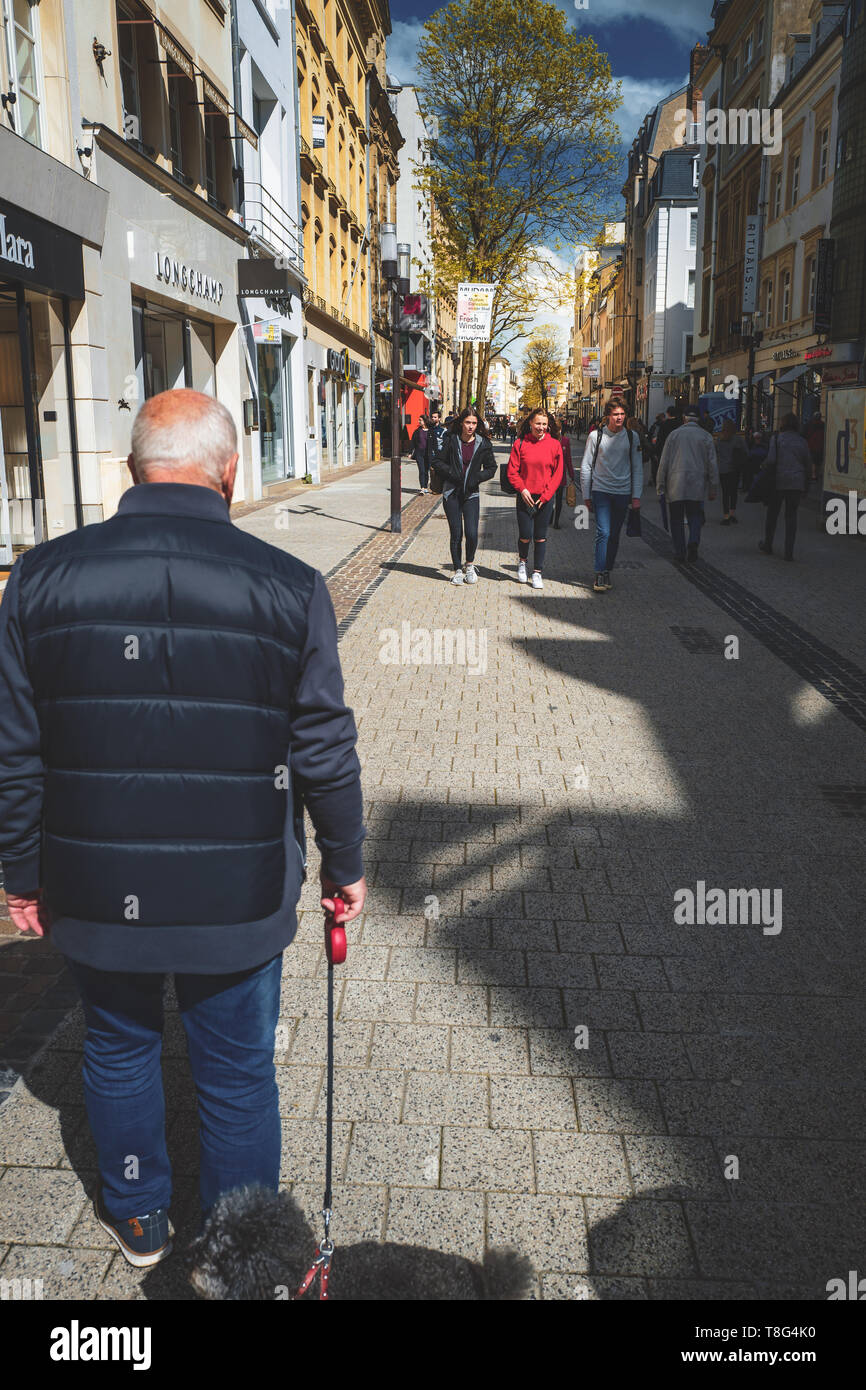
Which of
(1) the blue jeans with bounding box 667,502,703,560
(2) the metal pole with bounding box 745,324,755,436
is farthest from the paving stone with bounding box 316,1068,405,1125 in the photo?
(2) the metal pole with bounding box 745,324,755,436

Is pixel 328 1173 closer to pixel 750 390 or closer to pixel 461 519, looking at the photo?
pixel 461 519

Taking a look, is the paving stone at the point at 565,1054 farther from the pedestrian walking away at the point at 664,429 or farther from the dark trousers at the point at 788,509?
the pedestrian walking away at the point at 664,429

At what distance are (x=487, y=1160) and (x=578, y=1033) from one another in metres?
0.67

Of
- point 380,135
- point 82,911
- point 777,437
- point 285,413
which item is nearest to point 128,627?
point 82,911

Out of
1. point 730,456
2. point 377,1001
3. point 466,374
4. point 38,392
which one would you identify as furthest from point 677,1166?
point 466,374

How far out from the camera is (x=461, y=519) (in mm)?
12125

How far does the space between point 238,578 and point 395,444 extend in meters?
15.7

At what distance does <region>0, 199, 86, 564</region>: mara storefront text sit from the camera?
11.7 meters

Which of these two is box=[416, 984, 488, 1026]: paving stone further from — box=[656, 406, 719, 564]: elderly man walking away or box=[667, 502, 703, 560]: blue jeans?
box=[667, 502, 703, 560]: blue jeans

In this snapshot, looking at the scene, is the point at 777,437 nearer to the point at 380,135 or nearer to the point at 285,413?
the point at 285,413

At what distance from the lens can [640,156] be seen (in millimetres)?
70438

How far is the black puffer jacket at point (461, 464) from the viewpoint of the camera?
11398 millimetres

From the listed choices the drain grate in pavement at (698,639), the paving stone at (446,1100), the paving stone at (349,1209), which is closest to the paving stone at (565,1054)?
the paving stone at (446,1100)

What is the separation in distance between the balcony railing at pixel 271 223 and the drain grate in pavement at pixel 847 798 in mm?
18741
